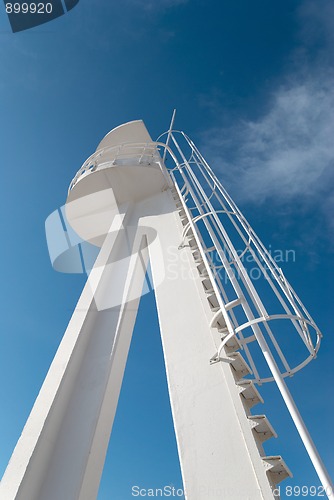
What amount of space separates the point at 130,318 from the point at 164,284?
67cm

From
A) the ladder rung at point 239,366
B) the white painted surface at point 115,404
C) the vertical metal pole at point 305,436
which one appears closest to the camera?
the vertical metal pole at point 305,436

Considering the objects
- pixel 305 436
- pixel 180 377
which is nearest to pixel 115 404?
pixel 180 377

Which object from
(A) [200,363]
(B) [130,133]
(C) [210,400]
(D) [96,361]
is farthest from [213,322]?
(B) [130,133]

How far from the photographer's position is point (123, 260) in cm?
554

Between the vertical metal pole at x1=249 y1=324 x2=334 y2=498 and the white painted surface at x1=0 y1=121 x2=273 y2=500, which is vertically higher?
the white painted surface at x1=0 y1=121 x2=273 y2=500

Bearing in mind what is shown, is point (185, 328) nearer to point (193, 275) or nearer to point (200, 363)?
point (200, 363)

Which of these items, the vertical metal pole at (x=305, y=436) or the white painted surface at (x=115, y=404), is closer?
the vertical metal pole at (x=305, y=436)

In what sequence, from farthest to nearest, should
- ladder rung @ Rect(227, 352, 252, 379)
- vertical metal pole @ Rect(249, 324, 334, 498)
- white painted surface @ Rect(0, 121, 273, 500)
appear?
ladder rung @ Rect(227, 352, 252, 379) → white painted surface @ Rect(0, 121, 273, 500) → vertical metal pole @ Rect(249, 324, 334, 498)

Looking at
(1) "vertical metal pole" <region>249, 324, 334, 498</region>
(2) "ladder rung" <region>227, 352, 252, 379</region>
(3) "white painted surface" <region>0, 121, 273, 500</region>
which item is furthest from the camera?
(2) "ladder rung" <region>227, 352, 252, 379</region>

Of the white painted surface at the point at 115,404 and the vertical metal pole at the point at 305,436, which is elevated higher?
the white painted surface at the point at 115,404

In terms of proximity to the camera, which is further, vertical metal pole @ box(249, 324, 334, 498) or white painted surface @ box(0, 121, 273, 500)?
white painted surface @ box(0, 121, 273, 500)

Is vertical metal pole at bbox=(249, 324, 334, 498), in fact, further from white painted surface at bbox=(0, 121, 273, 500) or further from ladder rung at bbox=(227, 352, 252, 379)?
ladder rung at bbox=(227, 352, 252, 379)

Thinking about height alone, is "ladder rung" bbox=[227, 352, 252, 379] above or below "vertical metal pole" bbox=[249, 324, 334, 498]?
above

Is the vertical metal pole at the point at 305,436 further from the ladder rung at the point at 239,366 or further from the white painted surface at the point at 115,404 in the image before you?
the ladder rung at the point at 239,366
